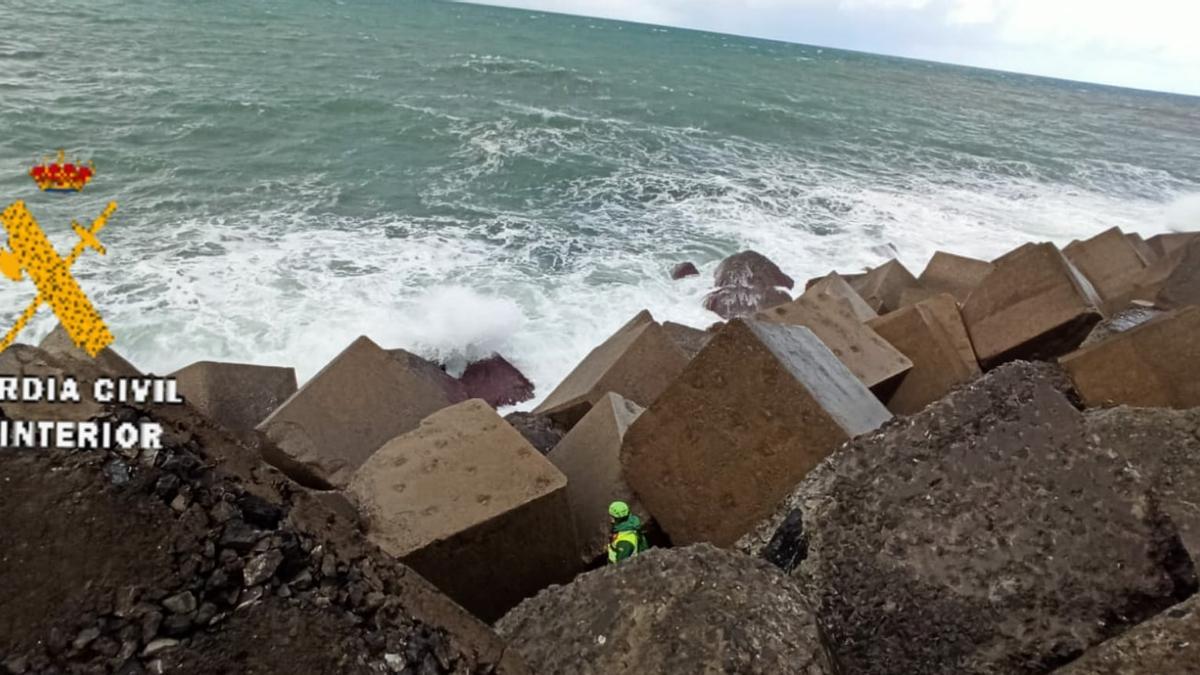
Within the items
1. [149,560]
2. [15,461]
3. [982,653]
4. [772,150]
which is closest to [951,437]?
[982,653]

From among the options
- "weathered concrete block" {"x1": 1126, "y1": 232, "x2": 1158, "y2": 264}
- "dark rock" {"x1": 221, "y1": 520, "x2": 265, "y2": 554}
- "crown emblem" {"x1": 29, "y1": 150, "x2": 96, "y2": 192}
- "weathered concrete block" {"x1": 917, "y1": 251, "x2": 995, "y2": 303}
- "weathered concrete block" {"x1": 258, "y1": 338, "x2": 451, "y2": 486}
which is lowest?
"crown emblem" {"x1": 29, "y1": 150, "x2": 96, "y2": 192}

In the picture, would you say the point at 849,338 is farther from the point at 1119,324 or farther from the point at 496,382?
the point at 496,382

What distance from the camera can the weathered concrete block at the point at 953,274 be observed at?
7141 mm

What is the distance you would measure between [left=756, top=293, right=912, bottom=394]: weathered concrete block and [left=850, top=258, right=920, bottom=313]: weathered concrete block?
291cm

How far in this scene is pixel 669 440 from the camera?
2.65 metres

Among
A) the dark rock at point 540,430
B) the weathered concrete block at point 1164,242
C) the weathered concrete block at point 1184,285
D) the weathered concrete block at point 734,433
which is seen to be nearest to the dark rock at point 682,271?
the weathered concrete block at point 1164,242

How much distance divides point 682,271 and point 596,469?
23.6ft

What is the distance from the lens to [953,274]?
724 centimetres

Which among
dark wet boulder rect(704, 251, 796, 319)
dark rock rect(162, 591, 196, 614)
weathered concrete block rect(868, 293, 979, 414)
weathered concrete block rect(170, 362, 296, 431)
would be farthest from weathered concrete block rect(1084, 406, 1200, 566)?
dark wet boulder rect(704, 251, 796, 319)

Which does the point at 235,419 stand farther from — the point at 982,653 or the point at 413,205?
the point at 413,205

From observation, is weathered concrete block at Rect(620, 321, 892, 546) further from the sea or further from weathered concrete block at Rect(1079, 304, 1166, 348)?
the sea

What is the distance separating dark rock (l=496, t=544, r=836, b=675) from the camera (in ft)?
5.13

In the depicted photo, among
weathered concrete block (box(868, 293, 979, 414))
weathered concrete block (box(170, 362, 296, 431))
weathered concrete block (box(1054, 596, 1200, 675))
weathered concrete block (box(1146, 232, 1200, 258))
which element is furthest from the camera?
weathered concrete block (box(1146, 232, 1200, 258))

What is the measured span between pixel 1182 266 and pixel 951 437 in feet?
10.6
